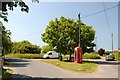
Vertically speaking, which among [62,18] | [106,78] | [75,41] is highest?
[62,18]

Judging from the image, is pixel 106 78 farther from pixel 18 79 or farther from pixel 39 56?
pixel 39 56

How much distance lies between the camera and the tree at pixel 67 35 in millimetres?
47156

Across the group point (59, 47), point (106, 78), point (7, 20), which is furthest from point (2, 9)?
point (59, 47)

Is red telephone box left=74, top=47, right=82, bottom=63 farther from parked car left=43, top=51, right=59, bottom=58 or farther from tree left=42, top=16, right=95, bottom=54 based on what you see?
parked car left=43, top=51, right=59, bottom=58

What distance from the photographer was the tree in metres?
47.2

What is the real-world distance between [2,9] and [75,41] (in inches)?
1121

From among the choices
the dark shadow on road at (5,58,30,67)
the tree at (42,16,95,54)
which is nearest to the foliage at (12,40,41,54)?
the tree at (42,16,95,54)

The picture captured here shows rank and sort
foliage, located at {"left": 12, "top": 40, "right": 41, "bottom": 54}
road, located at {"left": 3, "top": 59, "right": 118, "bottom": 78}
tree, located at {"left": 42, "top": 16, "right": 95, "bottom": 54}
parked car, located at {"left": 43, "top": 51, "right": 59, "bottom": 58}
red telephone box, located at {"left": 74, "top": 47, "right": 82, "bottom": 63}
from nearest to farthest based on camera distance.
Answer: road, located at {"left": 3, "top": 59, "right": 118, "bottom": 78}, red telephone box, located at {"left": 74, "top": 47, "right": 82, "bottom": 63}, tree, located at {"left": 42, "top": 16, "right": 95, "bottom": 54}, parked car, located at {"left": 43, "top": 51, "right": 59, "bottom": 58}, foliage, located at {"left": 12, "top": 40, "right": 41, "bottom": 54}

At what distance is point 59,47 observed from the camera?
156 feet

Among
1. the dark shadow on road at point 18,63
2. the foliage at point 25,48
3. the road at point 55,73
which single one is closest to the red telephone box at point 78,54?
the dark shadow on road at point 18,63

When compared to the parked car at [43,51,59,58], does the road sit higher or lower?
lower

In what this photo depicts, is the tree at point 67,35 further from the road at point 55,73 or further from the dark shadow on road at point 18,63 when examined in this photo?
the road at point 55,73

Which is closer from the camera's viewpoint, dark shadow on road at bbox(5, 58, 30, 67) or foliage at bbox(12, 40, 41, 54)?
dark shadow on road at bbox(5, 58, 30, 67)

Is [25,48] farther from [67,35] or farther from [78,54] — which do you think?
[78,54]
